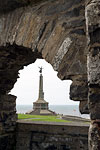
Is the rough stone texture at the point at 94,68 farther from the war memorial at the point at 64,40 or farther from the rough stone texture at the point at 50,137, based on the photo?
the rough stone texture at the point at 50,137

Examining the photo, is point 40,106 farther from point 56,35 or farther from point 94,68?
point 94,68

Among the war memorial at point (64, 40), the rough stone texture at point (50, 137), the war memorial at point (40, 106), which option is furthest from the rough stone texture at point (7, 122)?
the war memorial at point (40, 106)

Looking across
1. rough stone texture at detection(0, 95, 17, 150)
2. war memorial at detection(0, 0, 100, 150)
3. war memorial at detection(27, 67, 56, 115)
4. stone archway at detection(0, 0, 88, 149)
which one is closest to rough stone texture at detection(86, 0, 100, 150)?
war memorial at detection(0, 0, 100, 150)

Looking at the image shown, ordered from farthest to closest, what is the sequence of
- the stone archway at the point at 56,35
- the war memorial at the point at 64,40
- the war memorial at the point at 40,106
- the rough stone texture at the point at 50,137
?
the war memorial at the point at 40,106 < the rough stone texture at the point at 50,137 < the stone archway at the point at 56,35 < the war memorial at the point at 64,40

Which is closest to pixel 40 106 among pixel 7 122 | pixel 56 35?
pixel 7 122

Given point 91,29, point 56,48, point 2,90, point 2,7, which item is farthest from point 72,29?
point 2,90

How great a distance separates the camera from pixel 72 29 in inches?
99.8

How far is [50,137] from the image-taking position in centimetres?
627

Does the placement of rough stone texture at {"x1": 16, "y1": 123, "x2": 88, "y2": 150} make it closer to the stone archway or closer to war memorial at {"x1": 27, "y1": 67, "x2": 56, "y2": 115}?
the stone archway

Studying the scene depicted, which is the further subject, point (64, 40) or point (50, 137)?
point (50, 137)

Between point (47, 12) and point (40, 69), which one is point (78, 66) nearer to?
point (47, 12)

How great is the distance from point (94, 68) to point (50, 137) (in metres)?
5.01

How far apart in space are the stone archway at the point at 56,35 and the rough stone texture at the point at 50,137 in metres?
3.44

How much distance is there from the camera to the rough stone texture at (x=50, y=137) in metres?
5.95
